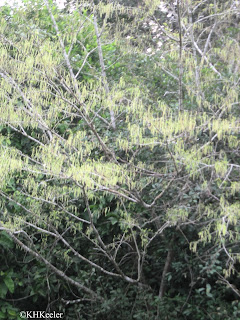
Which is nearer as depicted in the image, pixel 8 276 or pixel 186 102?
pixel 8 276

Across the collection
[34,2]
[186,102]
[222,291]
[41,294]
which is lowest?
[41,294]

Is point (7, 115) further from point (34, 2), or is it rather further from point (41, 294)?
point (34, 2)

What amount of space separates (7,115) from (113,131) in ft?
3.85

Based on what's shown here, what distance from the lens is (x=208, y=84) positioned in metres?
3.59

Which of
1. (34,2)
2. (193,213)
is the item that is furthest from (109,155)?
(34,2)

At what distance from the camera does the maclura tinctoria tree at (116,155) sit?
252cm

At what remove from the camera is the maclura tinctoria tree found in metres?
2.52

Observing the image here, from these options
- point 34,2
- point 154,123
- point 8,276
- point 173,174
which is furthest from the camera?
point 34,2

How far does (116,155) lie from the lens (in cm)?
343

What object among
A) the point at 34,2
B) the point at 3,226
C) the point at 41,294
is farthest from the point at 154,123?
the point at 34,2

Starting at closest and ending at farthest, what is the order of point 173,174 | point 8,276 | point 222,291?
point 173,174
point 222,291
point 8,276

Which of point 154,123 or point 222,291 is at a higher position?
point 154,123

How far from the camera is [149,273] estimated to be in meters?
3.52

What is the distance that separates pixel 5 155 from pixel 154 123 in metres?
0.95
